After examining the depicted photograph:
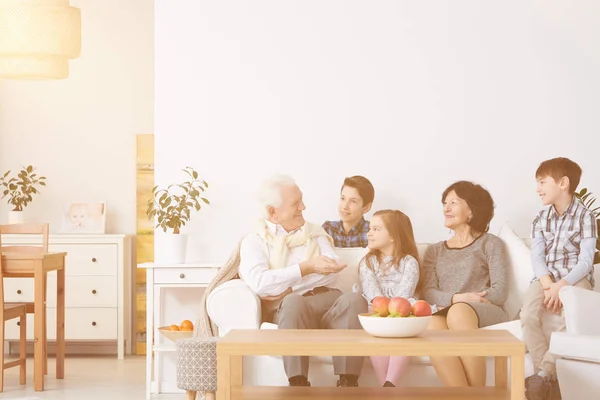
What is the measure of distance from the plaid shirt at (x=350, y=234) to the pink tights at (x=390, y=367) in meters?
1.17

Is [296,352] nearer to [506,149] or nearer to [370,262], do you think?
[370,262]

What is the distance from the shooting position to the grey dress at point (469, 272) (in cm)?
484

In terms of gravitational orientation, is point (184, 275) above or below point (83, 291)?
above

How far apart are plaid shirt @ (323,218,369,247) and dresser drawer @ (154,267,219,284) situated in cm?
68

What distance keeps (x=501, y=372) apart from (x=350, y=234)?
158 centimetres

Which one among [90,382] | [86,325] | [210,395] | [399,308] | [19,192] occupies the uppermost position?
[19,192]

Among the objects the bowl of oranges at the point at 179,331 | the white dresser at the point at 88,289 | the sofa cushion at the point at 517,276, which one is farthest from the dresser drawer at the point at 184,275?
the white dresser at the point at 88,289

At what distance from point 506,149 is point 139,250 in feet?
9.91

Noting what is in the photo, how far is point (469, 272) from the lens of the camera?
4902 millimetres

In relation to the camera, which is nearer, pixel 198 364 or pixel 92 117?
pixel 198 364

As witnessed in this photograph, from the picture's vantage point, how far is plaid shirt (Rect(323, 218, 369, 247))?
18.0 feet

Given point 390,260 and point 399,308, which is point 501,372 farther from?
point 390,260

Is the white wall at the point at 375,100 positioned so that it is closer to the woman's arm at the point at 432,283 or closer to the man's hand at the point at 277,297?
the woman's arm at the point at 432,283

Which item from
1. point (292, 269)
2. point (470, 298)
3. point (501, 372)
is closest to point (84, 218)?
point (292, 269)
